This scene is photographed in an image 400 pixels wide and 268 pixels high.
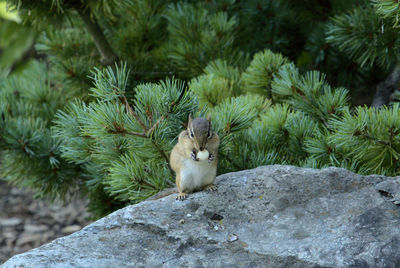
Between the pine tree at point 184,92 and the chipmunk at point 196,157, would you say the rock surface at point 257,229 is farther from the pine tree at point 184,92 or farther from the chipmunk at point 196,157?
the pine tree at point 184,92

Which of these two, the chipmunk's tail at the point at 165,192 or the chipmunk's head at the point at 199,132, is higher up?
the chipmunk's head at the point at 199,132

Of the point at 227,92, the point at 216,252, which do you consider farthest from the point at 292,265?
the point at 227,92

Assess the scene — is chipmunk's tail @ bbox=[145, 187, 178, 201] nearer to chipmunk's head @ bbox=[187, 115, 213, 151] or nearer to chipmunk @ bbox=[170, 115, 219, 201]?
chipmunk @ bbox=[170, 115, 219, 201]

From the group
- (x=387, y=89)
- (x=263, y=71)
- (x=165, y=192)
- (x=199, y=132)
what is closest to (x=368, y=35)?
(x=387, y=89)

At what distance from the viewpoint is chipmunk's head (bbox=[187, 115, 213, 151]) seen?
2.47 metres

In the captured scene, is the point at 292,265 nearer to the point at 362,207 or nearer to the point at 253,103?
the point at 362,207

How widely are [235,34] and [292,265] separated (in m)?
2.68

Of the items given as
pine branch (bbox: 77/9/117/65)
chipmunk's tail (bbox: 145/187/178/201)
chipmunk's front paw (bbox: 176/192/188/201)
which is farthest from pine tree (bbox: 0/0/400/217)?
chipmunk's front paw (bbox: 176/192/188/201)

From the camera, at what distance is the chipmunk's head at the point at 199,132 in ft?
8.10

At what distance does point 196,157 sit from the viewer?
8.35ft

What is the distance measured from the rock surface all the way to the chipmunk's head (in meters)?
0.22

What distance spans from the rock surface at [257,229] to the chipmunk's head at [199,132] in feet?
0.72

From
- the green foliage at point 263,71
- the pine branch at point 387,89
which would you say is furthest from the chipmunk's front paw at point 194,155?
the pine branch at point 387,89

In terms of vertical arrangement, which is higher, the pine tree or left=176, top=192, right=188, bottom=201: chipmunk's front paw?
the pine tree
